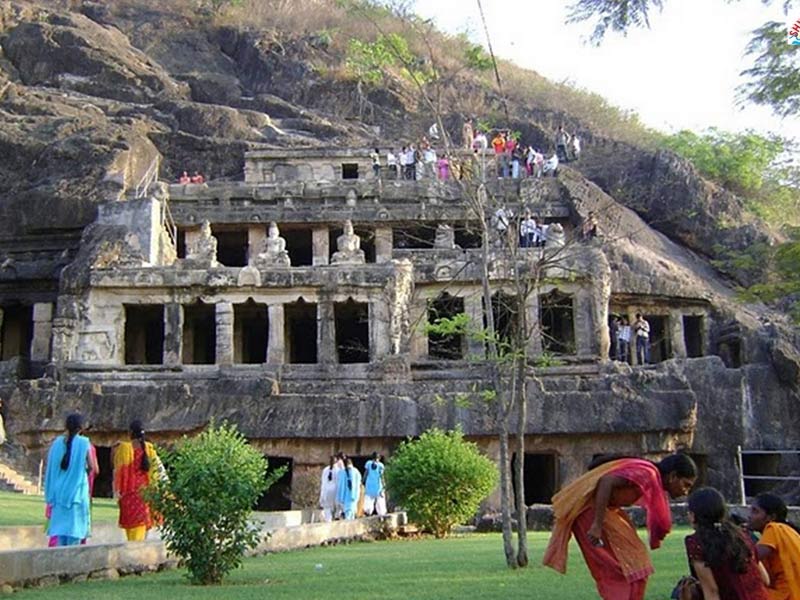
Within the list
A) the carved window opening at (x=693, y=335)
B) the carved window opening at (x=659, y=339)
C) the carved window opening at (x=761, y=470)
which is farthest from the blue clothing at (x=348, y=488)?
the carved window opening at (x=693, y=335)

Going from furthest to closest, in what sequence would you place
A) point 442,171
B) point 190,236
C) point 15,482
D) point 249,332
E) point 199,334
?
point 442,171
point 190,236
point 249,332
point 199,334
point 15,482

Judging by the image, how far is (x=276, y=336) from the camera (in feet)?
82.1

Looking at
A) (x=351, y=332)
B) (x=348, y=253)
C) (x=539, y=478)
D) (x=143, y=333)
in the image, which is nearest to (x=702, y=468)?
(x=539, y=478)

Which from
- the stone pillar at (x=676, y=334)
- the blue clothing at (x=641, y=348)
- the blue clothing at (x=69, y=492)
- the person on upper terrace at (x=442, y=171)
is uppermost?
the person on upper terrace at (x=442, y=171)

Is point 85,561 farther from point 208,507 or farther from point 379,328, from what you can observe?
point 379,328

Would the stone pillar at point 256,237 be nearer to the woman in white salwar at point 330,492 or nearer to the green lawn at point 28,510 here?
the green lawn at point 28,510

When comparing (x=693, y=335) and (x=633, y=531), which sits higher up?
(x=693, y=335)

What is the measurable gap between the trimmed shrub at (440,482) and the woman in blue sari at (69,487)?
23.4 ft

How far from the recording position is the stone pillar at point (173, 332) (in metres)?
24.6

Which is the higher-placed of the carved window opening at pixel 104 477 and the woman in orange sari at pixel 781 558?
the carved window opening at pixel 104 477

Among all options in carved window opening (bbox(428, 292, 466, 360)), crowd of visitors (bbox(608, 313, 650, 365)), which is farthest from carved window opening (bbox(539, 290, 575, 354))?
carved window opening (bbox(428, 292, 466, 360))

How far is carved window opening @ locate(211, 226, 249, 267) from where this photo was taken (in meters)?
33.9

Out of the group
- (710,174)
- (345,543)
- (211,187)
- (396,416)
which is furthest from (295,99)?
(345,543)

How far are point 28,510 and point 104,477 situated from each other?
25.5 feet
